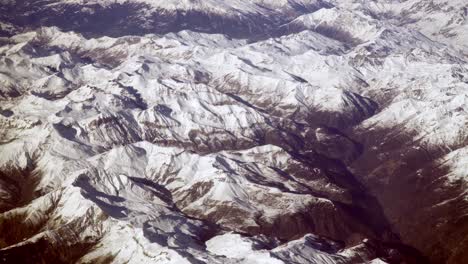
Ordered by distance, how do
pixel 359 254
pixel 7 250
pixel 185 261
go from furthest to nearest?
pixel 359 254 < pixel 7 250 < pixel 185 261

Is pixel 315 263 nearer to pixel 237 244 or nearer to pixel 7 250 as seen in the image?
pixel 237 244

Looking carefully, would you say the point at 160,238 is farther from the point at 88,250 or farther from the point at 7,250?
the point at 7,250

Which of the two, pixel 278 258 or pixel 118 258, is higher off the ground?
pixel 278 258

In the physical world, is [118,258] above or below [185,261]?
below

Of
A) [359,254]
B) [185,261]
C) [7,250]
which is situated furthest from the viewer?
[359,254]

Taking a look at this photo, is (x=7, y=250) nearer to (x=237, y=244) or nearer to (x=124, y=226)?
(x=124, y=226)

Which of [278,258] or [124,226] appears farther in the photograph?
[124,226]

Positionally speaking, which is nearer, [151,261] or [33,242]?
[151,261]

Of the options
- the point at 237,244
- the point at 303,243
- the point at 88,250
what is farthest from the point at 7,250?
the point at 303,243

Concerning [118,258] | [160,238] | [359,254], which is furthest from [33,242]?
[359,254]
